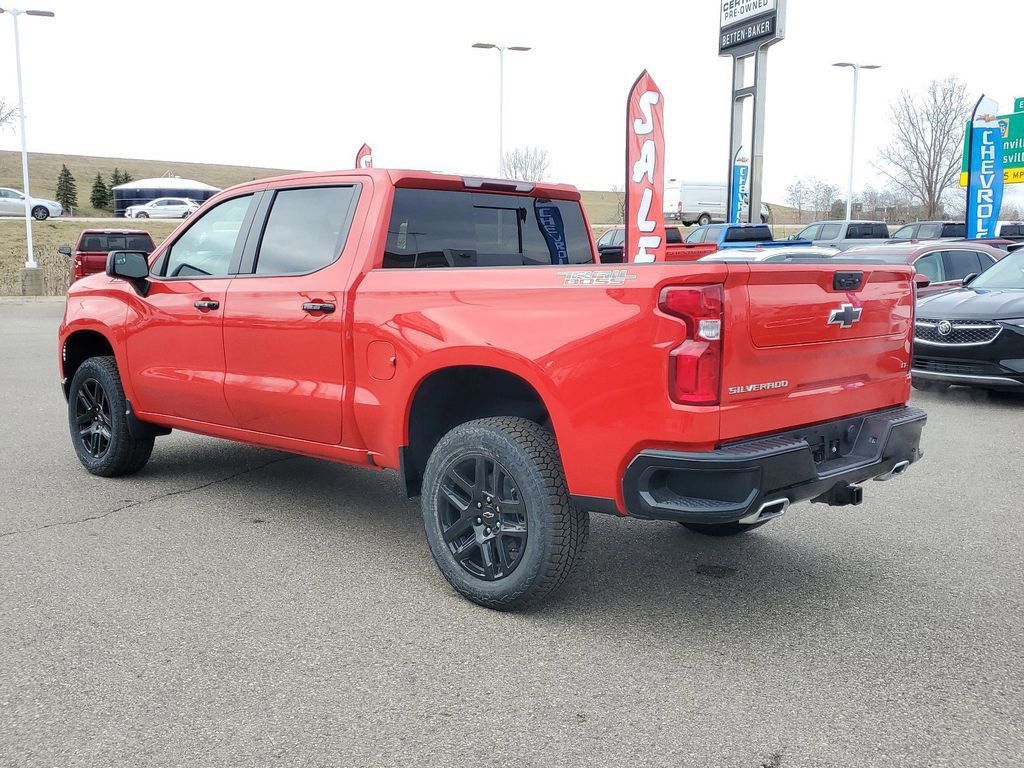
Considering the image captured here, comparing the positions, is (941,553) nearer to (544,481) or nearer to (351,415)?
(544,481)

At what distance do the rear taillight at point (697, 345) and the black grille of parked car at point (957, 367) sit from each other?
718cm

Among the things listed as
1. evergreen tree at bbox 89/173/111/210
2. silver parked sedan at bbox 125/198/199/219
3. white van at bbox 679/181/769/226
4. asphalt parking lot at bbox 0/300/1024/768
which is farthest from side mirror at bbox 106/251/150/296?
evergreen tree at bbox 89/173/111/210

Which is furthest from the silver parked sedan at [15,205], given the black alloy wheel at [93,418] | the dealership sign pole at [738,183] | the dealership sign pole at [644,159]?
the black alloy wheel at [93,418]

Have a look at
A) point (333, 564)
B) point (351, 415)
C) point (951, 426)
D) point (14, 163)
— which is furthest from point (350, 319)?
point (14, 163)

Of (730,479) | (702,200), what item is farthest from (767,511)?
(702,200)

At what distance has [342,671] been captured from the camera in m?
3.55

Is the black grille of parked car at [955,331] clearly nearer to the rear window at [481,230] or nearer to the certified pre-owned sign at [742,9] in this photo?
the rear window at [481,230]

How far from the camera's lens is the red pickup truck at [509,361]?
11.6ft

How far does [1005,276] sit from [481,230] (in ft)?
26.4

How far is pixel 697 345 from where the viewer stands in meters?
3.47

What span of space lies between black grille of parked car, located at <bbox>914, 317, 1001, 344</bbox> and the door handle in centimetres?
682

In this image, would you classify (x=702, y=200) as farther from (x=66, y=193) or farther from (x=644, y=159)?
(x=66, y=193)

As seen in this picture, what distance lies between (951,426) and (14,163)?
376 feet

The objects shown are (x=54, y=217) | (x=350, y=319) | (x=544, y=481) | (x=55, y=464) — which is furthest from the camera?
(x=54, y=217)
